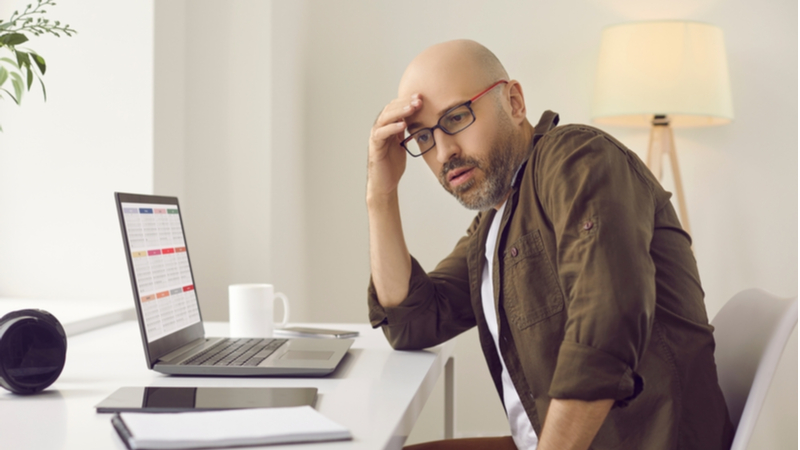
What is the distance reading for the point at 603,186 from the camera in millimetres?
879

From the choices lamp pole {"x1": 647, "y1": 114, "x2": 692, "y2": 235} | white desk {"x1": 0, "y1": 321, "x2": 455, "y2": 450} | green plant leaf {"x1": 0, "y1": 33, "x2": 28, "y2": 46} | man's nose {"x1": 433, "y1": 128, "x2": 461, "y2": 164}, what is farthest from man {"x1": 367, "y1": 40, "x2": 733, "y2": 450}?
lamp pole {"x1": 647, "y1": 114, "x2": 692, "y2": 235}

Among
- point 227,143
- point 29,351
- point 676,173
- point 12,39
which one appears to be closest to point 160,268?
point 29,351

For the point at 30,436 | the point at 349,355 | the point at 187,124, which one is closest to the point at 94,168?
the point at 187,124

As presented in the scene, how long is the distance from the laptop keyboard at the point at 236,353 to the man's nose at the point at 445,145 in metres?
0.43

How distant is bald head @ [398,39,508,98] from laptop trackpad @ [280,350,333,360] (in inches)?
17.7

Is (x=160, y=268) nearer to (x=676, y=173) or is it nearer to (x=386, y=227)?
(x=386, y=227)

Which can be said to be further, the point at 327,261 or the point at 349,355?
the point at 327,261

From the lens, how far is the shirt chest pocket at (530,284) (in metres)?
0.99

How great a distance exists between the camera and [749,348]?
0.97 metres

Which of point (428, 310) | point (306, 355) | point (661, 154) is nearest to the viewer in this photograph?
point (306, 355)

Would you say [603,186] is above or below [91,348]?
above

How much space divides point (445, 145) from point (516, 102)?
16 centimetres

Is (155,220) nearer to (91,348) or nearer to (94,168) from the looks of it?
(91,348)

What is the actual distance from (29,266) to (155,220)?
78 centimetres
